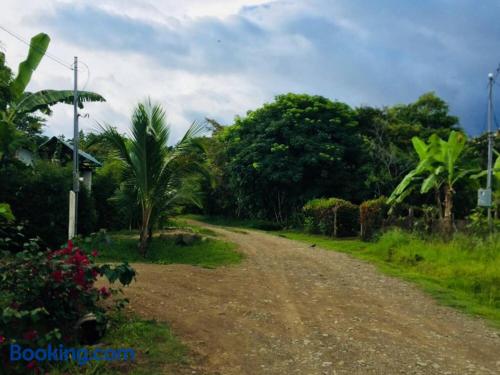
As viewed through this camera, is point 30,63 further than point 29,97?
No

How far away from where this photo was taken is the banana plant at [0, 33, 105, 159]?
33.7 ft

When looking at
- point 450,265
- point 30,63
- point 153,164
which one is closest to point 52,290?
point 153,164

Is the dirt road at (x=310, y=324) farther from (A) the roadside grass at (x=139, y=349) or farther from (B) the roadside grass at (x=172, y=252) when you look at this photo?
(B) the roadside grass at (x=172, y=252)

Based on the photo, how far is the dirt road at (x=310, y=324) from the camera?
452 centimetres

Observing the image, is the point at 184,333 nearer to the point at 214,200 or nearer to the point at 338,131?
the point at 338,131

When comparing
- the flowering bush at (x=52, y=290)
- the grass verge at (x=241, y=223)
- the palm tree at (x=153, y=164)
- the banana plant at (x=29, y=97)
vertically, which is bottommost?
the grass verge at (x=241, y=223)

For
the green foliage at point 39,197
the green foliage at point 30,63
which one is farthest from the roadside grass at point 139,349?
the green foliage at point 30,63

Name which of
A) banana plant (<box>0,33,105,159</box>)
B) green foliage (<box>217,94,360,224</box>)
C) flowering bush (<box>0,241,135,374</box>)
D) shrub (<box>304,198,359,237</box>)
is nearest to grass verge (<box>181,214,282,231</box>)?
green foliage (<box>217,94,360,224</box>)

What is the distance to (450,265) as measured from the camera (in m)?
9.50

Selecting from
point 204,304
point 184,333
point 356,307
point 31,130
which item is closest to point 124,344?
point 184,333

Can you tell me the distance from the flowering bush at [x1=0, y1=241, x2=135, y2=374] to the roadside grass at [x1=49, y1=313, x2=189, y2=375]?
0.28 m

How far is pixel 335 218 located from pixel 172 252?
783 cm

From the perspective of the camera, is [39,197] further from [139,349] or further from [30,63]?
[139,349]

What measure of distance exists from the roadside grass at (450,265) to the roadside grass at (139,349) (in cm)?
445
